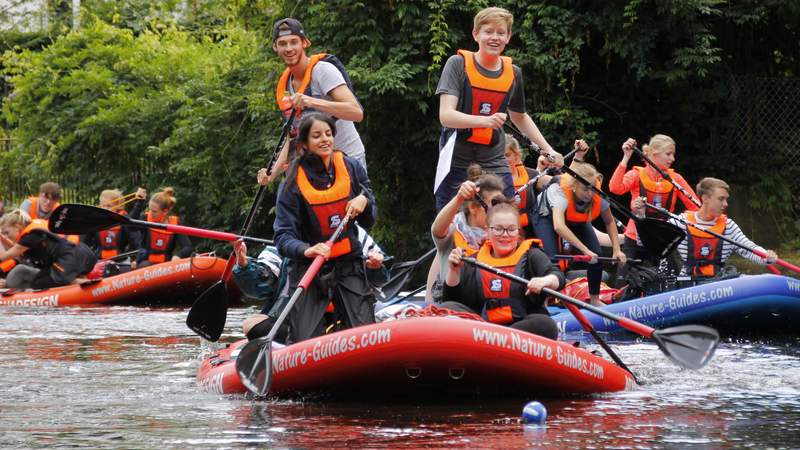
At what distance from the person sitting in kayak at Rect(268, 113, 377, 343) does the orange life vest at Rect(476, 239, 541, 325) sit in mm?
606

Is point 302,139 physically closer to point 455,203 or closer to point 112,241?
point 455,203

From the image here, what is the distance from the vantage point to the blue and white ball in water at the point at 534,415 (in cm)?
586

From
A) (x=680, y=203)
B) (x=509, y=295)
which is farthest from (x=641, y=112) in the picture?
(x=509, y=295)

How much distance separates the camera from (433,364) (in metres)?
6.11

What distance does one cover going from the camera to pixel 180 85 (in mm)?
19391

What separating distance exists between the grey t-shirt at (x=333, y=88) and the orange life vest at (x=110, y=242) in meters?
7.75

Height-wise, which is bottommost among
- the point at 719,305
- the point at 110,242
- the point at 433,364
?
the point at 719,305

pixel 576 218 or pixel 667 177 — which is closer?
pixel 576 218

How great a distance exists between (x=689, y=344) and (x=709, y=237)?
3.90 m

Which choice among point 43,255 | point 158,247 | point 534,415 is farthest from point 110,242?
point 534,415

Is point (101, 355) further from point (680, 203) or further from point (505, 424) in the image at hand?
point (680, 203)

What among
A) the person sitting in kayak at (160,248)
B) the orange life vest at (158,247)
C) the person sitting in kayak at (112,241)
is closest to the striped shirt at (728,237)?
the person sitting in kayak at (160,248)

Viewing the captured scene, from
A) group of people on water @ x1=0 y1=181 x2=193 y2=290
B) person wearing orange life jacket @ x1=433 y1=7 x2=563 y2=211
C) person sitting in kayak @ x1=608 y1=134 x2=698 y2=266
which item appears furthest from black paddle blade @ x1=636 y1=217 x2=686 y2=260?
group of people on water @ x1=0 y1=181 x2=193 y2=290

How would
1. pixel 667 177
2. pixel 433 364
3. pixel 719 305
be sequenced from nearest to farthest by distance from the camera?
pixel 433 364 < pixel 719 305 < pixel 667 177
